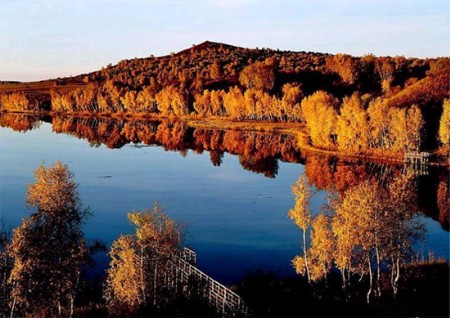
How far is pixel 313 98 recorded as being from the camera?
330 feet

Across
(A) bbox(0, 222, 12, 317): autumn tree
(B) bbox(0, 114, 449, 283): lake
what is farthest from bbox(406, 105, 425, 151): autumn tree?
(A) bbox(0, 222, 12, 317): autumn tree

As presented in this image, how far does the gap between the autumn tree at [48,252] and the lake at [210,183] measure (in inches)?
350

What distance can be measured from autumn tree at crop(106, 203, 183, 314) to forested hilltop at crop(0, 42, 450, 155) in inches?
1966

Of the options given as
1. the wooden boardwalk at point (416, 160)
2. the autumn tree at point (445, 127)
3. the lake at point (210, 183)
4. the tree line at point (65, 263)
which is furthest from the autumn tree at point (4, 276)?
the autumn tree at point (445, 127)

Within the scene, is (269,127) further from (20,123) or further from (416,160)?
(20,123)

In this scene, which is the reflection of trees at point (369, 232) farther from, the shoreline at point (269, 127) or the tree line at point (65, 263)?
the shoreline at point (269, 127)

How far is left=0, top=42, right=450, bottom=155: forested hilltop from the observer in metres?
73.8

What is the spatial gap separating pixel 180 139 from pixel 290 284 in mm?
73503

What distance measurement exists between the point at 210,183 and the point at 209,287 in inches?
1339

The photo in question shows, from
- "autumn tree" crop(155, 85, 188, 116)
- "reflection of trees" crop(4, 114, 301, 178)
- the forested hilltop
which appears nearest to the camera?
the forested hilltop

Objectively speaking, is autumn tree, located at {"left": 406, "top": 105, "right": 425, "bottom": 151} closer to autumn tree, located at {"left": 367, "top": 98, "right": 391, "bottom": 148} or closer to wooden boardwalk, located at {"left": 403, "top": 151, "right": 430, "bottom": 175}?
wooden boardwalk, located at {"left": 403, "top": 151, "right": 430, "bottom": 175}

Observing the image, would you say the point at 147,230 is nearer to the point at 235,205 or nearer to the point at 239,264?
the point at 239,264

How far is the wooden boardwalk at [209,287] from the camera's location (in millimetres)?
24594

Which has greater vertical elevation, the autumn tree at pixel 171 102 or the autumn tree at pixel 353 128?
the autumn tree at pixel 171 102
